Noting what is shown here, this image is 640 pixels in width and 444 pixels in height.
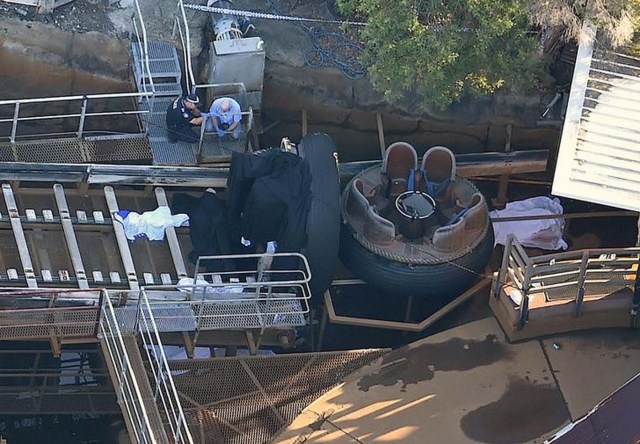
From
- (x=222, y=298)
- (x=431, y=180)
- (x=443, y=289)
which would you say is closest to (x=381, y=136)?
(x=431, y=180)

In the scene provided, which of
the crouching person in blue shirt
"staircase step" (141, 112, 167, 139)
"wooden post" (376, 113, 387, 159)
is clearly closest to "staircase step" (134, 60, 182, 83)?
"staircase step" (141, 112, 167, 139)

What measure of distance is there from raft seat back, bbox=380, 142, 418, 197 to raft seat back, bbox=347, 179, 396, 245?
69 centimetres

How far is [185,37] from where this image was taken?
18.7 meters

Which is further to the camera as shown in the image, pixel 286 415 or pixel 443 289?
pixel 443 289

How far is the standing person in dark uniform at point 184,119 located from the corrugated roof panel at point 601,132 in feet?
18.0

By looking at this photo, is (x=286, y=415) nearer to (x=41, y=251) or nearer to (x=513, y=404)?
(x=513, y=404)

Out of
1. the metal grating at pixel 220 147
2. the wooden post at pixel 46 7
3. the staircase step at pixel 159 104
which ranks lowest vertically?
the metal grating at pixel 220 147

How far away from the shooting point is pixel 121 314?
Answer: 15.9m

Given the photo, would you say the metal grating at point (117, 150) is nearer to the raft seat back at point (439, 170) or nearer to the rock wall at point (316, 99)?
the rock wall at point (316, 99)

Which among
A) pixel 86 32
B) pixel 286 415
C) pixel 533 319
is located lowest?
pixel 286 415

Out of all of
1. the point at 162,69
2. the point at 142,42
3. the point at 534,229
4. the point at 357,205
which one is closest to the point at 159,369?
the point at 357,205

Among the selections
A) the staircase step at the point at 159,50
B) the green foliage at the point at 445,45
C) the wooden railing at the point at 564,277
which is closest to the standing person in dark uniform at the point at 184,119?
the staircase step at the point at 159,50

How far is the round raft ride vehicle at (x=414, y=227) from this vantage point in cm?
1747

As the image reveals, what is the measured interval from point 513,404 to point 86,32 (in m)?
8.93
